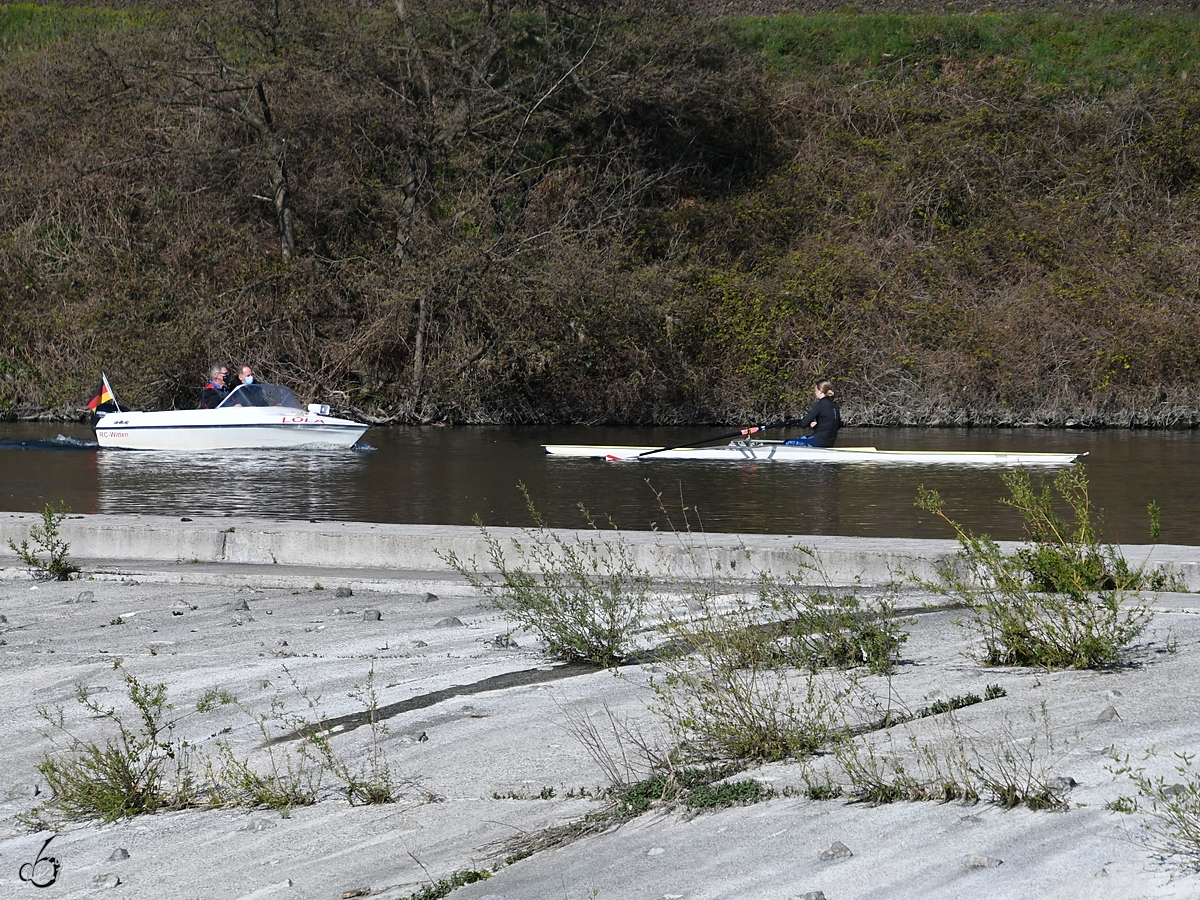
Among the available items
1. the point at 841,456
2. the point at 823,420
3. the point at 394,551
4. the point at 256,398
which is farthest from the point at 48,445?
the point at 394,551

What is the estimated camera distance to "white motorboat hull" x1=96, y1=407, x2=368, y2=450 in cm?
2595

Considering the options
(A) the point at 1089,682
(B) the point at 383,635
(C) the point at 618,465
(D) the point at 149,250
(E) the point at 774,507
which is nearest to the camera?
(A) the point at 1089,682

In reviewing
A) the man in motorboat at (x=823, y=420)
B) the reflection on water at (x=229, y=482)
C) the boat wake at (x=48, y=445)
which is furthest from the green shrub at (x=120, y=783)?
the boat wake at (x=48, y=445)

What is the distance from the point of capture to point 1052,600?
6.50 meters

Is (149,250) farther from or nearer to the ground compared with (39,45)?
nearer to the ground

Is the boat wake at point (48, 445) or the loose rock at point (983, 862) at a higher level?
the loose rock at point (983, 862)

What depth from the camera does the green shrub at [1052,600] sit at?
246 inches

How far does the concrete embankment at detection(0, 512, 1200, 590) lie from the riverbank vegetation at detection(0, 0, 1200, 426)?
2177cm

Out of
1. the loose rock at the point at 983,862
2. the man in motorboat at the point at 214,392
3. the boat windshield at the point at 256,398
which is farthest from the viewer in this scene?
the man in motorboat at the point at 214,392

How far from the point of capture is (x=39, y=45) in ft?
152

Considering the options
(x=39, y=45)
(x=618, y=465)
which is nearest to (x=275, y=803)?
(x=618, y=465)

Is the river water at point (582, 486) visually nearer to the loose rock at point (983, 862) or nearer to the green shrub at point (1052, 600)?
the green shrub at point (1052, 600)

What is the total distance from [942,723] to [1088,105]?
43.2 meters

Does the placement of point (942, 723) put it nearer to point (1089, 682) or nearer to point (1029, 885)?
point (1089, 682)
